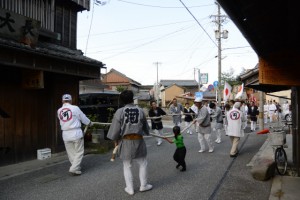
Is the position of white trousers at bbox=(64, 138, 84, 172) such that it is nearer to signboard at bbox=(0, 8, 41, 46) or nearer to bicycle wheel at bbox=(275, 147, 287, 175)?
signboard at bbox=(0, 8, 41, 46)

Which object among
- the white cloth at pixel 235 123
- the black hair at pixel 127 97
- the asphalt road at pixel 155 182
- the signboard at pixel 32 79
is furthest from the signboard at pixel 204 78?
the black hair at pixel 127 97

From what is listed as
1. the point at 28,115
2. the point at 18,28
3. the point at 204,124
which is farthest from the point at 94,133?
the point at 18,28

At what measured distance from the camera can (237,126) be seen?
10.8m

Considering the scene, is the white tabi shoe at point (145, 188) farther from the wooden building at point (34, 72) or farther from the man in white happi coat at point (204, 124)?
the man in white happi coat at point (204, 124)

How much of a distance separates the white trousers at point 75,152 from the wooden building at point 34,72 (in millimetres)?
1482

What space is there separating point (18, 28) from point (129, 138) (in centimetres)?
487

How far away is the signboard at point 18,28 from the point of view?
8531 mm

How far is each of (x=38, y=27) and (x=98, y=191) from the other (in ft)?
18.1

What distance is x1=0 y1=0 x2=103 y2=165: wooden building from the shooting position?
28.6 feet

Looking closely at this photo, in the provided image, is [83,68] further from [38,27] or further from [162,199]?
[162,199]

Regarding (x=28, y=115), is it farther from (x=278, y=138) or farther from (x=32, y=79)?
(x=278, y=138)

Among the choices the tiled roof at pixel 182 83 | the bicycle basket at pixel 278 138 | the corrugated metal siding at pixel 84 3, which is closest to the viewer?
the bicycle basket at pixel 278 138

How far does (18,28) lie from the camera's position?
29.3 ft

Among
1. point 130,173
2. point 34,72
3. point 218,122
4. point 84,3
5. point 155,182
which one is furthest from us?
point 218,122
